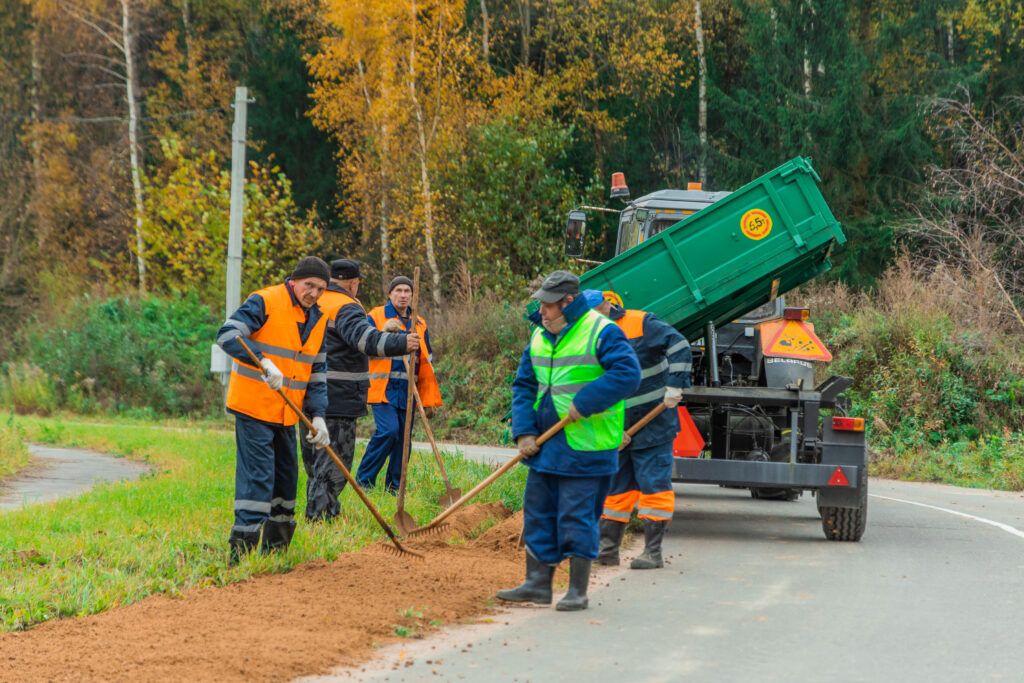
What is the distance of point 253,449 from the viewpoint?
8477 mm

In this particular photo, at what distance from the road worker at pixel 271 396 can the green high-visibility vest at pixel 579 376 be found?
1524 mm

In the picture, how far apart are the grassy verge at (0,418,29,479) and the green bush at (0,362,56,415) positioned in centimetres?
1129

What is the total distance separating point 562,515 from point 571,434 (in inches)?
17.7

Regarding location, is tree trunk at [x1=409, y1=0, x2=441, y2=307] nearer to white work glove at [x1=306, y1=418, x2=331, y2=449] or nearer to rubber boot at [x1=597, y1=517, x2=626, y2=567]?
rubber boot at [x1=597, y1=517, x2=626, y2=567]

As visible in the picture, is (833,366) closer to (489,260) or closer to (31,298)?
(489,260)

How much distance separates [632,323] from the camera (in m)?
10.2

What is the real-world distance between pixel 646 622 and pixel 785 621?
0.77 meters

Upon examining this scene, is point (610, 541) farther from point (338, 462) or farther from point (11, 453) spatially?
point (11, 453)

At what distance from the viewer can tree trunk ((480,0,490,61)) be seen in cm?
3659

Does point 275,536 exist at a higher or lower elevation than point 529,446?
lower

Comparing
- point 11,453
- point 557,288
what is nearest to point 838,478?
point 557,288

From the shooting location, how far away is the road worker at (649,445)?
9688 millimetres

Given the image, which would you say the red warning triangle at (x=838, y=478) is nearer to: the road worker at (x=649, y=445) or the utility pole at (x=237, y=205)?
the road worker at (x=649, y=445)

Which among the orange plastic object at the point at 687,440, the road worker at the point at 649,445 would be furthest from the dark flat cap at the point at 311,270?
the orange plastic object at the point at 687,440
